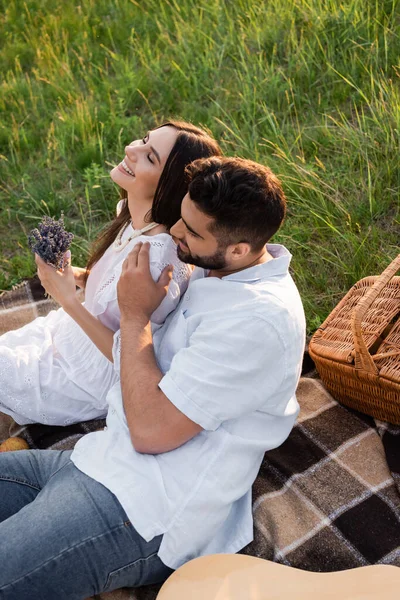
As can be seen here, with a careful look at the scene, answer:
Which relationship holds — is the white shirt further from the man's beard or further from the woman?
the woman

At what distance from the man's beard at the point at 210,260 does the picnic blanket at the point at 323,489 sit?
93cm

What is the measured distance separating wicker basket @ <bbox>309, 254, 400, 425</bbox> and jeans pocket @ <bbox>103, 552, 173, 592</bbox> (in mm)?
1112

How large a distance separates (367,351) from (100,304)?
1061 millimetres

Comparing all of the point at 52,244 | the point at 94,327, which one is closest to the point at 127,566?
the point at 94,327

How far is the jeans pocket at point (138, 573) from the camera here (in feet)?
6.92

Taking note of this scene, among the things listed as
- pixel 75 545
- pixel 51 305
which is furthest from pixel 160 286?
pixel 51 305

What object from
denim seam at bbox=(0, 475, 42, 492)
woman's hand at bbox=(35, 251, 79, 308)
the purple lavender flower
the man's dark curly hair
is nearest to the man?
the man's dark curly hair

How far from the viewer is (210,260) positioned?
7.11 ft

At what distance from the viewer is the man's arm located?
203 centimetres

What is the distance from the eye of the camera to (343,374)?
9.43 feet

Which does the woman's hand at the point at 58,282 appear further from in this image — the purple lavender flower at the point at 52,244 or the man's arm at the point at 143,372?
the man's arm at the point at 143,372

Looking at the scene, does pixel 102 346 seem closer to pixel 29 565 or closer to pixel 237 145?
pixel 29 565

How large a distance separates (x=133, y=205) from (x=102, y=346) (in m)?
0.56

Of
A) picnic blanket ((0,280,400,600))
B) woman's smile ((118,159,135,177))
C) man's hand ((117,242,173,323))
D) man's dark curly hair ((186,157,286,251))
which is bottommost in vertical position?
picnic blanket ((0,280,400,600))
